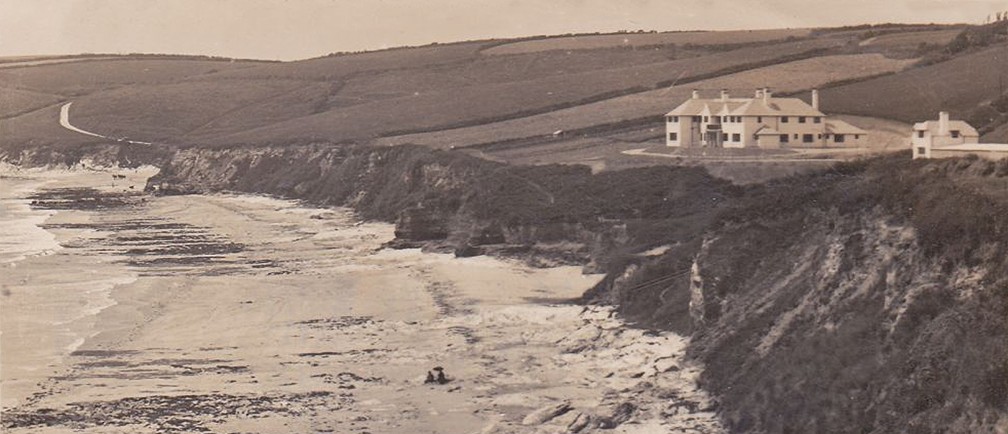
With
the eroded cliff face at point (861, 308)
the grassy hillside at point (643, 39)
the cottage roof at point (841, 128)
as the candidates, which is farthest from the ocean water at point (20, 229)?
the grassy hillside at point (643, 39)

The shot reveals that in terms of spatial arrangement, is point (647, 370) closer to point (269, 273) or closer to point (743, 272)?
point (743, 272)

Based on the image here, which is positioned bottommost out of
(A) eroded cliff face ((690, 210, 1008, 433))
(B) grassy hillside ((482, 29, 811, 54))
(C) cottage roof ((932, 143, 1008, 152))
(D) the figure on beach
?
(D) the figure on beach

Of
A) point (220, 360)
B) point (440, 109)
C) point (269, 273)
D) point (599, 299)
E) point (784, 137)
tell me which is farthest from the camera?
point (440, 109)

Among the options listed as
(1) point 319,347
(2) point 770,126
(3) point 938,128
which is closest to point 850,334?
(3) point 938,128

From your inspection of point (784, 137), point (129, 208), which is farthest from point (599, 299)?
point (129, 208)

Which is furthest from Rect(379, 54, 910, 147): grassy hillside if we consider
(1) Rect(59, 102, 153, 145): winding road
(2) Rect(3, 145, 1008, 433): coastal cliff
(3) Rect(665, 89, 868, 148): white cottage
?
(1) Rect(59, 102, 153, 145): winding road

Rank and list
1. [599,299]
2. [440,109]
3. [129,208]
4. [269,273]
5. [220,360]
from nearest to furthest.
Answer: [220,360] → [599,299] → [269,273] → [129,208] → [440,109]

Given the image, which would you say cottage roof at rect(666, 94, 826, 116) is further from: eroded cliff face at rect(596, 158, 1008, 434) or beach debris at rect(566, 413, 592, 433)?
beach debris at rect(566, 413, 592, 433)
